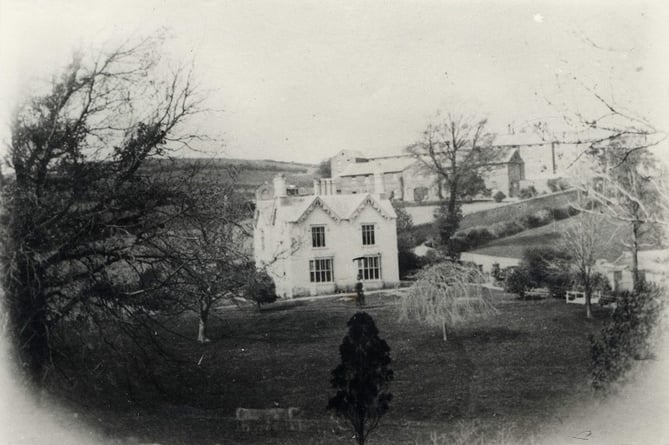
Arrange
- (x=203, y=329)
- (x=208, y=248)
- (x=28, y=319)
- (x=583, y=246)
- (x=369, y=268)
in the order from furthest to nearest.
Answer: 1. (x=583, y=246)
2. (x=369, y=268)
3. (x=203, y=329)
4. (x=208, y=248)
5. (x=28, y=319)

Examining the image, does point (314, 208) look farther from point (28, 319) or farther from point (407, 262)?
point (28, 319)

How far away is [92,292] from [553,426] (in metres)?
3.05

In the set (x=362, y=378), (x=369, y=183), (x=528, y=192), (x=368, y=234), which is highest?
(x=369, y=183)

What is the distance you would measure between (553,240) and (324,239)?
159 cm

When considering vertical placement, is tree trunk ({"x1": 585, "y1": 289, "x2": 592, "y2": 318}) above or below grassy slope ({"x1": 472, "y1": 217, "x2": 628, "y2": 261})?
below

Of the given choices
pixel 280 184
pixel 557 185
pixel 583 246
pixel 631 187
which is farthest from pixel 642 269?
pixel 280 184

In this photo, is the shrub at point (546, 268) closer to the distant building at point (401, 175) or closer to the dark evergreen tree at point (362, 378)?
the distant building at point (401, 175)

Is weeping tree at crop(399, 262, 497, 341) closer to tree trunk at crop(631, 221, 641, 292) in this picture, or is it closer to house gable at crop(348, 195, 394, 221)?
house gable at crop(348, 195, 394, 221)

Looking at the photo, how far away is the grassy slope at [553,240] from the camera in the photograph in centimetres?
429

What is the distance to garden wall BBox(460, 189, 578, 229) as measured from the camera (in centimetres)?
424

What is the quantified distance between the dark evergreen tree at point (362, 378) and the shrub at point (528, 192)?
1.35 m

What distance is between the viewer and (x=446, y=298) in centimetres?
422

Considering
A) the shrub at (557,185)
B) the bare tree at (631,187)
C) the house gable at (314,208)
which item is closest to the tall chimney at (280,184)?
the house gable at (314,208)

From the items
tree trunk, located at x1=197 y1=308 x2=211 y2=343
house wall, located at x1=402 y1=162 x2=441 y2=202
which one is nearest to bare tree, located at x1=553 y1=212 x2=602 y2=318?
house wall, located at x1=402 y1=162 x2=441 y2=202
